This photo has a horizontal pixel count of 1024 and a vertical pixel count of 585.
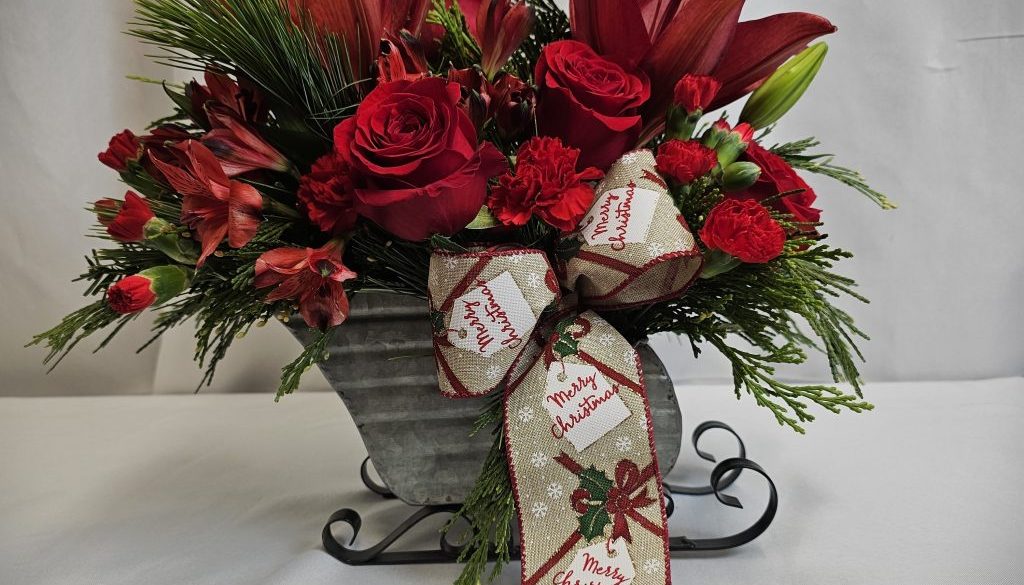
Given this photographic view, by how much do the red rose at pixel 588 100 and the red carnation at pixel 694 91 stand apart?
0.03m

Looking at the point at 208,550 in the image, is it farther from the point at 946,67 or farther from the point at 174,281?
the point at 946,67

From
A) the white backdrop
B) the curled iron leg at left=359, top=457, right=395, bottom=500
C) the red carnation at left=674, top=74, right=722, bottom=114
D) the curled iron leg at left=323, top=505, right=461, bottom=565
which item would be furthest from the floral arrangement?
the white backdrop

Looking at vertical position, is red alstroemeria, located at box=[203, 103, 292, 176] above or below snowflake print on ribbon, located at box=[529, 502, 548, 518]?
above

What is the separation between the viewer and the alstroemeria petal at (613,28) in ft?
1.97

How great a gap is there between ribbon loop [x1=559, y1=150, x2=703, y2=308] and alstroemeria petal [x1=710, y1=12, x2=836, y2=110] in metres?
0.12

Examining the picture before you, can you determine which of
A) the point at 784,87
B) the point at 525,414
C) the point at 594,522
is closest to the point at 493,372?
the point at 525,414

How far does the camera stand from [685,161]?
1.89ft

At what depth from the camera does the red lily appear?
1.96ft

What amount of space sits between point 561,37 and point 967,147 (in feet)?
2.88

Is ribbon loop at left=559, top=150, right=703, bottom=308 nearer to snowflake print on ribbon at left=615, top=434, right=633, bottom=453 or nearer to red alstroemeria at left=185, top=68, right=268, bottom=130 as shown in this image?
snowflake print on ribbon at left=615, top=434, right=633, bottom=453

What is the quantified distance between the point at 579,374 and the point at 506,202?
0.51ft

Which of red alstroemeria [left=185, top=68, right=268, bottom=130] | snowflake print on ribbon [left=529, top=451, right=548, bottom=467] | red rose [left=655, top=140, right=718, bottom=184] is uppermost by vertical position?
red alstroemeria [left=185, top=68, right=268, bottom=130]

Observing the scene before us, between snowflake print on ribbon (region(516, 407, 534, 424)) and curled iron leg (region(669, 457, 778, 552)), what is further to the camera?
curled iron leg (region(669, 457, 778, 552))

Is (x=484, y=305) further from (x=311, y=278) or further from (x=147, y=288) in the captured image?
(x=147, y=288)
